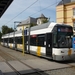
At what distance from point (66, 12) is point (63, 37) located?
2654cm

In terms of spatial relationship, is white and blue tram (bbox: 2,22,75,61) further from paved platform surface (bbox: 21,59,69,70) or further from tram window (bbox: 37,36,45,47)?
paved platform surface (bbox: 21,59,69,70)

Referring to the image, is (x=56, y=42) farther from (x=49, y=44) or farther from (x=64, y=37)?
(x=49, y=44)

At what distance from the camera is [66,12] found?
4012 cm

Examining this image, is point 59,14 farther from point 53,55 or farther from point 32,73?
point 32,73

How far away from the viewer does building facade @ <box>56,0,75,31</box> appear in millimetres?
38578

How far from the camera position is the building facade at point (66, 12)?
127ft

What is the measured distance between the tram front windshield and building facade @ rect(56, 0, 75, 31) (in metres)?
23.9

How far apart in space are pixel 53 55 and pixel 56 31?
189 centimetres

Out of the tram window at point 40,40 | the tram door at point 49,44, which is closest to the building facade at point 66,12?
the tram window at point 40,40

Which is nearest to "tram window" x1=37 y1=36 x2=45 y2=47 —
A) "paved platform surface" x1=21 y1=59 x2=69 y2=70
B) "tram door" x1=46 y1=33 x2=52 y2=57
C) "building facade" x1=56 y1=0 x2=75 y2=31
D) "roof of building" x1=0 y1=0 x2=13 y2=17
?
"tram door" x1=46 y1=33 x2=52 y2=57

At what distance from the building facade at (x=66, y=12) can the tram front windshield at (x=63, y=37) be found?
78.4ft

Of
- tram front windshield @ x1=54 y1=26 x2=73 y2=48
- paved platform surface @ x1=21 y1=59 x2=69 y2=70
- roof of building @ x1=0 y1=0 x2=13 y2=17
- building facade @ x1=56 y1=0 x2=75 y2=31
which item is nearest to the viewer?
roof of building @ x1=0 y1=0 x2=13 y2=17

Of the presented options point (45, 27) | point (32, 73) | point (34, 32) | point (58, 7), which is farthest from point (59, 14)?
point (32, 73)

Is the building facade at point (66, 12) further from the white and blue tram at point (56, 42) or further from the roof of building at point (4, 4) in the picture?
the roof of building at point (4, 4)
